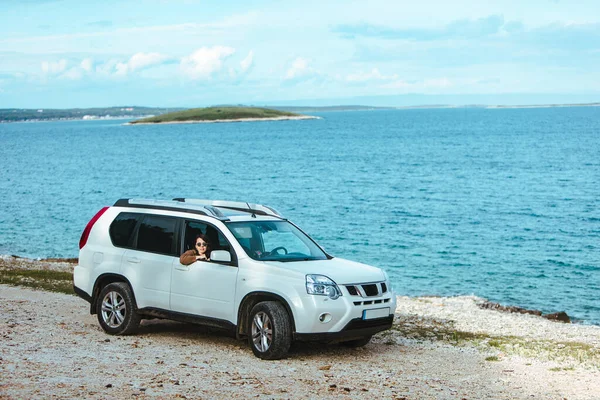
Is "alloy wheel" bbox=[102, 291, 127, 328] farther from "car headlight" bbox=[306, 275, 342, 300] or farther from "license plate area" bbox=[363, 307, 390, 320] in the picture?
"license plate area" bbox=[363, 307, 390, 320]

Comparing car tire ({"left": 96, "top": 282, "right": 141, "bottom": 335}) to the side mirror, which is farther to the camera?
car tire ({"left": 96, "top": 282, "right": 141, "bottom": 335})

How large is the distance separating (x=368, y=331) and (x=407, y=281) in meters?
17.4

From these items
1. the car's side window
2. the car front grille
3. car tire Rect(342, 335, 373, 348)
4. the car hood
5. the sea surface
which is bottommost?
the sea surface

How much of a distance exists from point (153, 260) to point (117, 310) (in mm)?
1047

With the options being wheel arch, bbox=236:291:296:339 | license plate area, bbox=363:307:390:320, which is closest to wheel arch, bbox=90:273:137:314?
wheel arch, bbox=236:291:296:339

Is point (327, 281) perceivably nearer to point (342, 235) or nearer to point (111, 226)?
point (111, 226)

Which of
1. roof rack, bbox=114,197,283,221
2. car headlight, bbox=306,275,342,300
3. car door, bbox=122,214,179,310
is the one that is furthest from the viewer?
car door, bbox=122,214,179,310

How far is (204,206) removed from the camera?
11.2m

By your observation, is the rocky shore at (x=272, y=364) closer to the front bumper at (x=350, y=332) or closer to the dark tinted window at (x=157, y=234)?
the front bumper at (x=350, y=332)

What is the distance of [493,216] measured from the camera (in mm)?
43719

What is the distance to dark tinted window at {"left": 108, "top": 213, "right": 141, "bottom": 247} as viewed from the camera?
38.4ft

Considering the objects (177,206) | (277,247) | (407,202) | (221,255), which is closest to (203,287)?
(221,255)

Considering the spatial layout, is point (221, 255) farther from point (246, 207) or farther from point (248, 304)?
point (246, 207)

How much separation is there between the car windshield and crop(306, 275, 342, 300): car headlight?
2.64 feet
